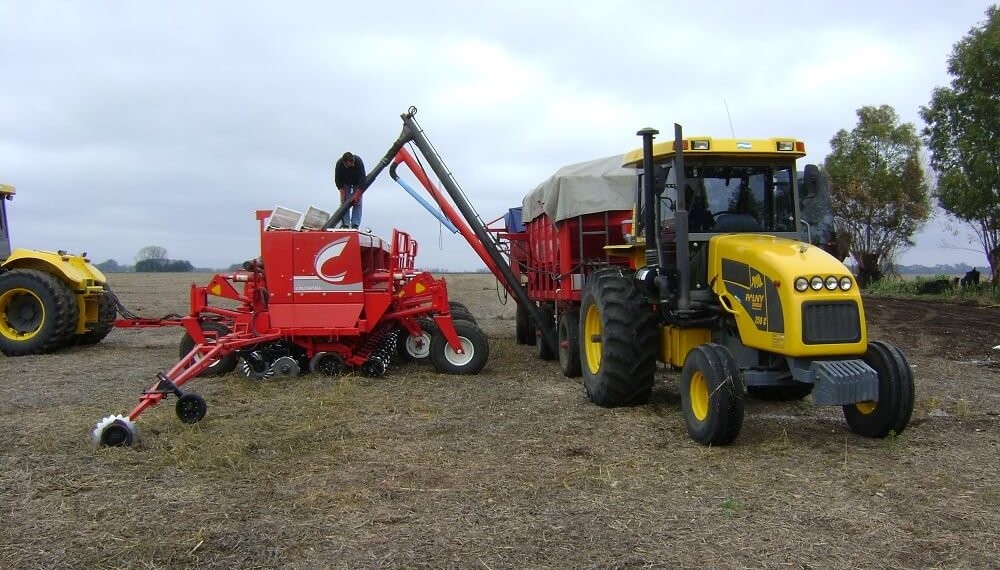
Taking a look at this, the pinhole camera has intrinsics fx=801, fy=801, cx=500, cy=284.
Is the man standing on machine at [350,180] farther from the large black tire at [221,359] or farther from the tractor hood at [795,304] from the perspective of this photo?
the tractor hood at [795,304]

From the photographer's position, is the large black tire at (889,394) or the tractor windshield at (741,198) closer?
the large black tire at (889,394)

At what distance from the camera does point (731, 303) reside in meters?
6.27

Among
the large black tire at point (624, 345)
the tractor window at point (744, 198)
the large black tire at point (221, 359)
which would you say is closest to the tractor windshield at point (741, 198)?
the tractor window at point (744, 198)

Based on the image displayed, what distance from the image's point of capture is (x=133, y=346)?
13023 millimetres

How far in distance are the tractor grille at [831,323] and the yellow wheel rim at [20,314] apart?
1065 centimetres

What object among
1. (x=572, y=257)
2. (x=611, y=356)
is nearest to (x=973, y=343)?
(x=572, y=257)

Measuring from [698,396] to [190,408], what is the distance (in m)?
3.95

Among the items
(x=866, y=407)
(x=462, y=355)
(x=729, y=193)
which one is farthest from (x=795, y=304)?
(x=462, y=355)

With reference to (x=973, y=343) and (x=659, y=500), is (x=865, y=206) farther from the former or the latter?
(x=659, y=500)

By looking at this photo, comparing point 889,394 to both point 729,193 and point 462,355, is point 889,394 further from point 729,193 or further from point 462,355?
point 462,355

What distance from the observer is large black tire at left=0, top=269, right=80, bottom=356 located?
11469 millimetres

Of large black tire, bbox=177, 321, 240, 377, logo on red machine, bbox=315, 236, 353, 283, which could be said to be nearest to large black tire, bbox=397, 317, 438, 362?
logo on red machine, bbox=315, 236, 353, 283

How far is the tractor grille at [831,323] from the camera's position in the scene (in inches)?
217

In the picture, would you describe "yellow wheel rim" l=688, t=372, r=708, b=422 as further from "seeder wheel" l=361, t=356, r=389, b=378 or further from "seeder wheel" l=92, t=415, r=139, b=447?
"seeder wheel" l=361, t=356, r=389, b=378
